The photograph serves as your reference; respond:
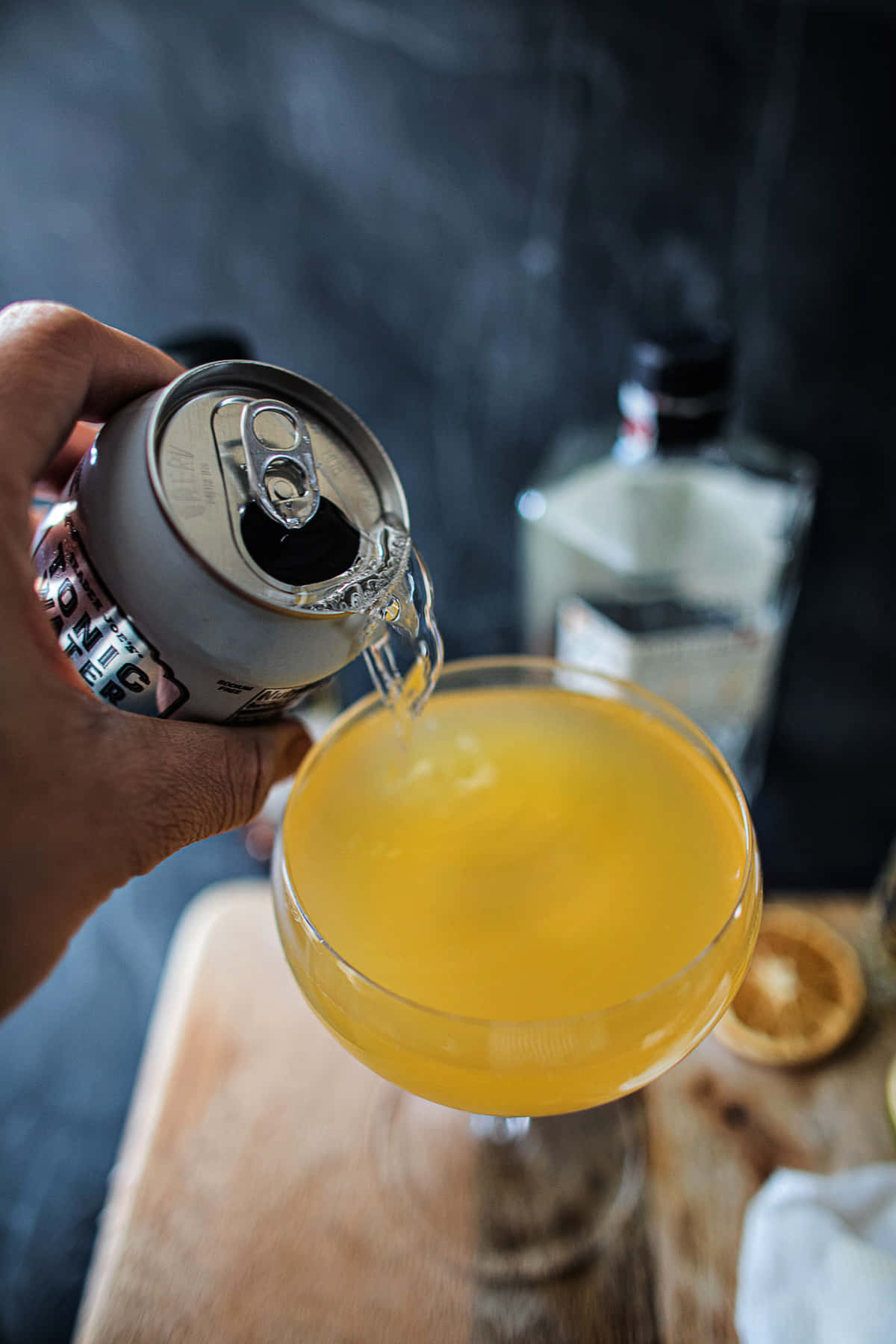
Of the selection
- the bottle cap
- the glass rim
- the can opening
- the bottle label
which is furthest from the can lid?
the bottle label

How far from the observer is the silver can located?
41 centimetres

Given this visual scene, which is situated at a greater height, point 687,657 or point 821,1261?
point 687,657

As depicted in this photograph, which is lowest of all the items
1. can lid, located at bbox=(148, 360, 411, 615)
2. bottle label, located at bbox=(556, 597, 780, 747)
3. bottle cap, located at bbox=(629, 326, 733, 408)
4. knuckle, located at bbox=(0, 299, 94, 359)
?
bottle label, located at bbox=(556, 597, 780, 747)

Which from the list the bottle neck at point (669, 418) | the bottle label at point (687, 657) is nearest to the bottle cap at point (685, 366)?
the bottle neck at point (669, 418)

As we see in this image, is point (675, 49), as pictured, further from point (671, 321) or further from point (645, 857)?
point (645, 857)

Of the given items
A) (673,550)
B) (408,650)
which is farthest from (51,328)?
(673,550)

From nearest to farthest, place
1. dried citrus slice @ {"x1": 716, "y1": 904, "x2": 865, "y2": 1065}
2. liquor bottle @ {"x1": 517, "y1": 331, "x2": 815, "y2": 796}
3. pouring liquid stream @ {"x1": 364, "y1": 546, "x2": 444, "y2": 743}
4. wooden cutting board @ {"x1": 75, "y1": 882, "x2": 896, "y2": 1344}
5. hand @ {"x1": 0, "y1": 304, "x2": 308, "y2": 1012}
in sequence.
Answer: hand @ {"x1": 0, "y1": 304, "x2": 308, "y2": 1012}, pouring liquid stream @ {"x1": 364, "y1": 546, "x2": 444, "y2": 743}, wooden cutting board @ {"x1": 75, "y1": 882, "x2": 896, "y2": 1344}, dried citrus slice @ {"x1": 716, "y1": 904, "x2": 865, "y2": 1065}, liquor bottle @ {"x1": 517, "y1": 331, "x2": 815, "y2": 796}

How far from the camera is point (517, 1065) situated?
0.48 metres

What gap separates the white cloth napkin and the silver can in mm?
497

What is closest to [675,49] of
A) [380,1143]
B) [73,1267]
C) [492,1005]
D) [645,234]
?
[645,234]

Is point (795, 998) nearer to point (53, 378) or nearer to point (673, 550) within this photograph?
point (673, 550)

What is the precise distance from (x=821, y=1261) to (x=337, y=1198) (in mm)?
346

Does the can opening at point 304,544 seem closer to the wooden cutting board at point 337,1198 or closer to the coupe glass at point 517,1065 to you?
the coupe glass at point 517,1065

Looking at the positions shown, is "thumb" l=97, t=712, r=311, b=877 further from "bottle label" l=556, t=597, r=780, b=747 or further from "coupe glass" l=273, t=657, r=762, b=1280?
"bottle label" l=556, t=597, r=780, b=747
